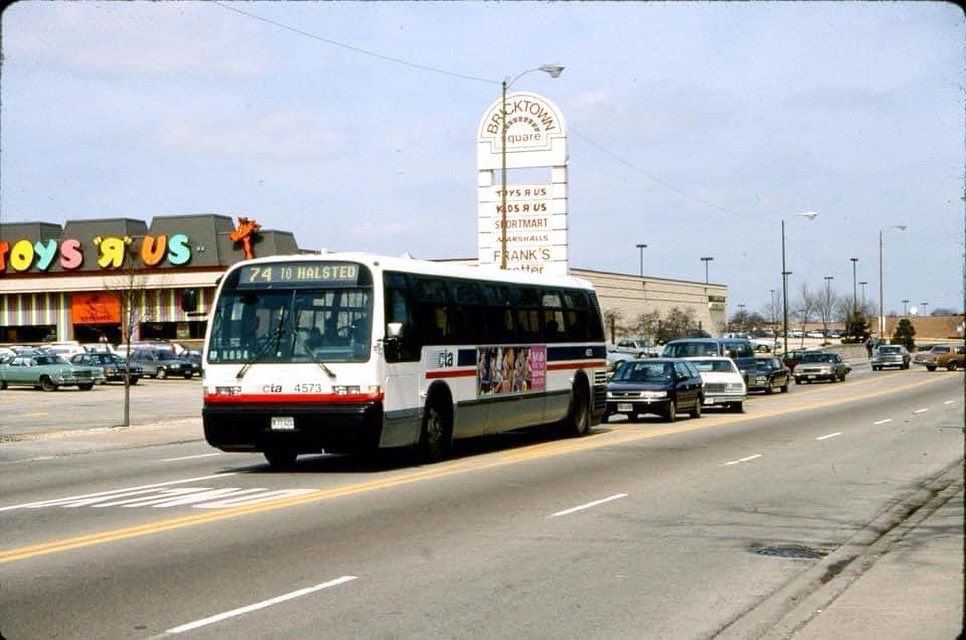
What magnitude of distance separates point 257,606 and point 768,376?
40.5 m

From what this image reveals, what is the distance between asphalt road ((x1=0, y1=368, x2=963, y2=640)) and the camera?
8.52 metres

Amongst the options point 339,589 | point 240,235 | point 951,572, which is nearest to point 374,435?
point 339,589

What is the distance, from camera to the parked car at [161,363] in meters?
67.8

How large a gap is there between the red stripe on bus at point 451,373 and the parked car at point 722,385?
15.3 metres

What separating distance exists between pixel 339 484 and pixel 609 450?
7.01 metres

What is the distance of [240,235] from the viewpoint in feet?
250

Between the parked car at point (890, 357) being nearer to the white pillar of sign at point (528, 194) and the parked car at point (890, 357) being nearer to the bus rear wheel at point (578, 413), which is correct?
the white pillar of sign at point (528, 194)

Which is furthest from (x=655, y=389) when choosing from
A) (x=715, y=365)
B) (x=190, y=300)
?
(x=190, y=300)

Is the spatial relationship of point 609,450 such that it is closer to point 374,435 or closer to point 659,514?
point 374,435

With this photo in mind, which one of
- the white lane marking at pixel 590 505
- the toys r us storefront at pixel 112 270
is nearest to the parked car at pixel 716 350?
the white lane marking at pixel 590 505

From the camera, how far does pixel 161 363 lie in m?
67.9

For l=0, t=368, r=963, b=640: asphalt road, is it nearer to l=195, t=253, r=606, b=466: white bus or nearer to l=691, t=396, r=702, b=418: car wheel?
l=195, t=253, r=606, b=466: white bus

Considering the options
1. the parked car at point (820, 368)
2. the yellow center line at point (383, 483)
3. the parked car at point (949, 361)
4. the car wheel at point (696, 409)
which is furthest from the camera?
the parked car at point (949, 361)

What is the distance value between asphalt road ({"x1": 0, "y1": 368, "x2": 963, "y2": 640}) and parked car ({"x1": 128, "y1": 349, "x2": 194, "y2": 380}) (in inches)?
1812
